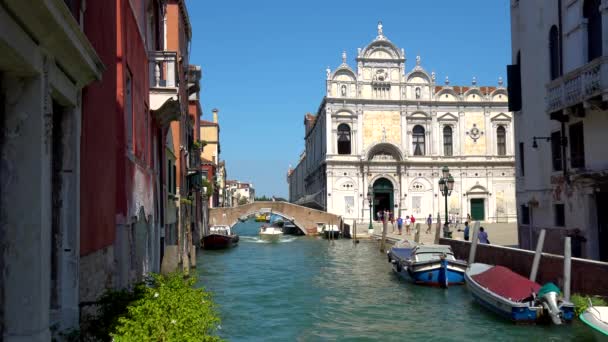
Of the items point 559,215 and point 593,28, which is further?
point 559,215

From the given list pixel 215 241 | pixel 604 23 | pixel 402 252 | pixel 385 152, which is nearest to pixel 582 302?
pixel 604 23

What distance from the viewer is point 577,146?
13.8m

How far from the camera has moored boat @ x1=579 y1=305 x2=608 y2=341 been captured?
7848 millimetres

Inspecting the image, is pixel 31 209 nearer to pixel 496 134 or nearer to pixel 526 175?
pixel 526 175

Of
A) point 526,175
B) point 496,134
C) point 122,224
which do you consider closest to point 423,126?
point 496,134

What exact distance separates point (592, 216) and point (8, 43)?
12879mm

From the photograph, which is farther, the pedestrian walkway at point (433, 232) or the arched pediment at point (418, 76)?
the arched pediment at point (418, 76)

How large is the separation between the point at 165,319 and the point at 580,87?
10879mm

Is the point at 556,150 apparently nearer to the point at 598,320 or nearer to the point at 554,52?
the point at 554,52

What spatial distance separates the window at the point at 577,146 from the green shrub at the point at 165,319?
1125 centimetres

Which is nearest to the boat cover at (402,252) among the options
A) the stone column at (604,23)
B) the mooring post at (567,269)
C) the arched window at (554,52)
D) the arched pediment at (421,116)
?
the arched window at (554,52)

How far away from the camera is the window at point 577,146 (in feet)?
44.7

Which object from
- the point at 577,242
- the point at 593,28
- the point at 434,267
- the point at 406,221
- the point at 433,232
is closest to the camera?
the point at 593,28

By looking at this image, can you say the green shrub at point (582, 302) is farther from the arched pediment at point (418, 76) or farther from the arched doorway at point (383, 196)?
the arched pediment at point (418, 76)
